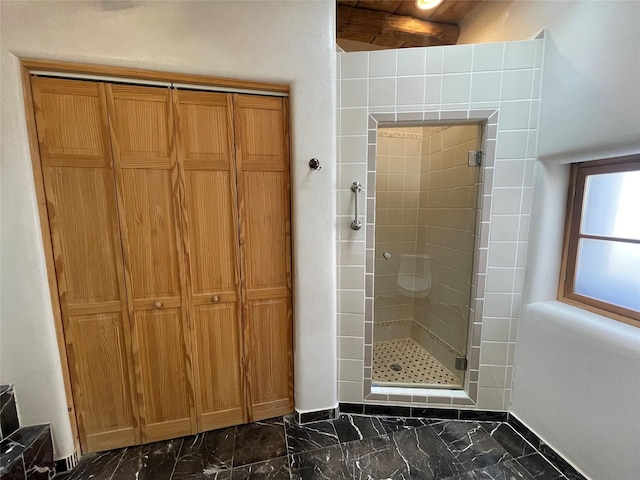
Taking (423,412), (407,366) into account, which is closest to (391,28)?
(407,366)

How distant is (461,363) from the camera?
5.71 feet

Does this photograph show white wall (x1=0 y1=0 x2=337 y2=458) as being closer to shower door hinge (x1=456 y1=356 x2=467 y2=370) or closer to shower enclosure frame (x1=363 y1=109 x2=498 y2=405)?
shower enclosure frame (x1=363 y1=109 x2=498 y2=405)

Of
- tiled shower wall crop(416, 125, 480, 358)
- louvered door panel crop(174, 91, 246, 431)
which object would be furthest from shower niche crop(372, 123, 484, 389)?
louvered door panel crop(174, 91, 246, 431)

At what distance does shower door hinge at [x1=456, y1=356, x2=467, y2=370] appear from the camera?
1710 millimetres

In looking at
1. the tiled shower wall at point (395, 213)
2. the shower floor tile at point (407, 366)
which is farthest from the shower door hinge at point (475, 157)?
the shower floor tile at point (407, 366)

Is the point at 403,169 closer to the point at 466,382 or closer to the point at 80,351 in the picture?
the point at 466,382

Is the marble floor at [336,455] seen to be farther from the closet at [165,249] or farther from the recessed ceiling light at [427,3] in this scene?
the recessed ceiling light at [427,3]

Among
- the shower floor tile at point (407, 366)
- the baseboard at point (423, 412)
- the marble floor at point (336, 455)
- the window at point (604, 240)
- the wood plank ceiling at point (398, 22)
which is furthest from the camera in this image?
the wood plank ceiling at point (398, 22)

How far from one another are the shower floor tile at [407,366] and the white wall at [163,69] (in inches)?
27.2

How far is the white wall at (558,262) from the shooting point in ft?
3.61

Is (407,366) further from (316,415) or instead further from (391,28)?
(391,28)

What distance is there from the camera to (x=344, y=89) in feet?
4.99

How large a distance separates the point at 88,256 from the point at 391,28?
2746mm

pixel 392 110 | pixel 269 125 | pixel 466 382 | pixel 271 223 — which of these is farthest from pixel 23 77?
pixel 466 382
